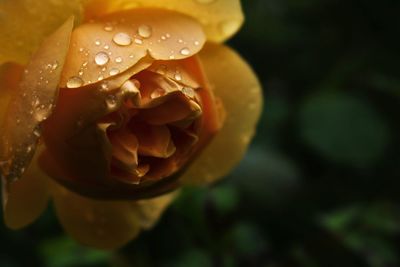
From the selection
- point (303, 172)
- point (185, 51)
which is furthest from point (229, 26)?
point (303, 172)

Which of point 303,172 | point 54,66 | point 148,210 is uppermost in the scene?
point 54,66

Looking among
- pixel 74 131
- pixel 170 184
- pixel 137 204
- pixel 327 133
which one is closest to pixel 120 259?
pixel 137 204

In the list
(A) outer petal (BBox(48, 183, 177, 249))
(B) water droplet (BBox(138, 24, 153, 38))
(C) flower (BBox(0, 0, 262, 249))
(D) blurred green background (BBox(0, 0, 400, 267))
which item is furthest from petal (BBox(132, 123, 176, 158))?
(D) blurred green background (BBox(0, 0, 400, 267))

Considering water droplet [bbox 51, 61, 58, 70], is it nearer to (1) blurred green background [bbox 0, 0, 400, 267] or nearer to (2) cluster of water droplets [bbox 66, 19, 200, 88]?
(2) cluster of water droplets [bbox 66, 19, 200, 88]

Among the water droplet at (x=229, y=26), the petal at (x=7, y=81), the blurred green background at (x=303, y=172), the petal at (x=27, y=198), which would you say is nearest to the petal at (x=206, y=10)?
the water droplet at (x=229, y=26)

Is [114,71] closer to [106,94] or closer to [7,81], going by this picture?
[106,94]

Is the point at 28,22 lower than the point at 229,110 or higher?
higher

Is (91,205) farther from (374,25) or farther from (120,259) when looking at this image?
(374,25)
